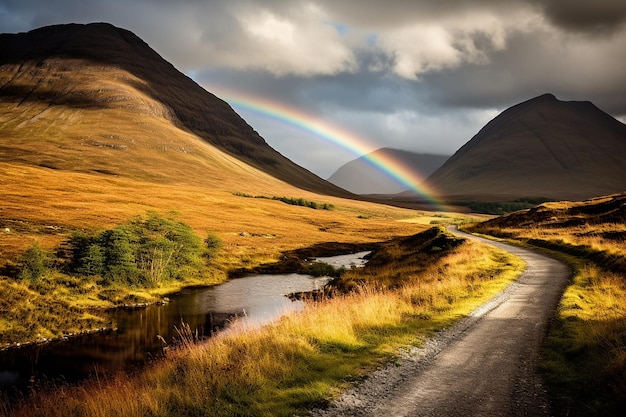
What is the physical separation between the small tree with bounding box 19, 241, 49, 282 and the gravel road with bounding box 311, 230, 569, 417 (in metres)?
39.2

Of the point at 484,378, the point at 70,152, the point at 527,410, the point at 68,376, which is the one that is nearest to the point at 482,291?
the point at 484,378

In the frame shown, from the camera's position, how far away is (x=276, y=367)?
11312 mm

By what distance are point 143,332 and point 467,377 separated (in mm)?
27300

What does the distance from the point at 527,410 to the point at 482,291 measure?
1372 centimetres

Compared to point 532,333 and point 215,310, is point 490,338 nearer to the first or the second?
point 532,333

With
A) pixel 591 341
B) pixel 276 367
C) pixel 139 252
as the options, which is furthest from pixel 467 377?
pixel 139 252

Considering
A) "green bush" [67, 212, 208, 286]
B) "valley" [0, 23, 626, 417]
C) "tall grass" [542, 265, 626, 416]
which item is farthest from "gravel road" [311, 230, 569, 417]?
"green bush" [67, 212, 208, 286]

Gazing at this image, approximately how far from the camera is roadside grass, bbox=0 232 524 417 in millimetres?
9586

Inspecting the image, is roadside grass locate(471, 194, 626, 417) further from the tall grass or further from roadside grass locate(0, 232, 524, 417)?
roadside grass locate(0, 232, 524, 417)

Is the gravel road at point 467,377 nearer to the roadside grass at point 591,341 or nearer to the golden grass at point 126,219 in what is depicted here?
the roadside grass at point 591,341

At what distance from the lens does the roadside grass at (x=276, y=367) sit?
31.4ft

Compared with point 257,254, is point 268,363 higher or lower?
higher

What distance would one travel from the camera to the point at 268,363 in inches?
450

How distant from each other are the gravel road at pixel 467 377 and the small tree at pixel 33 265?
1542 inches
